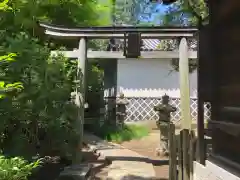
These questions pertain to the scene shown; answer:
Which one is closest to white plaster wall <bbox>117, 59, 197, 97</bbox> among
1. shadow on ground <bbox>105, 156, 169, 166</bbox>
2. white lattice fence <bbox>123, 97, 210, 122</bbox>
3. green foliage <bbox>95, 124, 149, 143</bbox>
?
white lattice fence <bbox>123, 97, 210, 122</bbox>

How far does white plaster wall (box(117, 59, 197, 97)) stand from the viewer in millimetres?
18047

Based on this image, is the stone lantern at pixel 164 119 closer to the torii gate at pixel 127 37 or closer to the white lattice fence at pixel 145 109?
the torii gate at pixel 127 37

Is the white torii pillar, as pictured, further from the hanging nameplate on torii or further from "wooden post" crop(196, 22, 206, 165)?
"wooden post" crop(196, 22, 206, 165)

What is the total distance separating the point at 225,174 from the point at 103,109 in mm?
13073

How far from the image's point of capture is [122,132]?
14.2 metres

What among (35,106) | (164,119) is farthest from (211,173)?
(164,119)

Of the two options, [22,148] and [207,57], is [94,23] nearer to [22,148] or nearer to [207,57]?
[22,148]

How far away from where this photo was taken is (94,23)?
11086mm

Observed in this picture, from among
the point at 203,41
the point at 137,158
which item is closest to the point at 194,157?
the point at 203,41

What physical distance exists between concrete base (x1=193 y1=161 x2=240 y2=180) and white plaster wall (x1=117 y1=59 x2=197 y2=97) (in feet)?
42.2

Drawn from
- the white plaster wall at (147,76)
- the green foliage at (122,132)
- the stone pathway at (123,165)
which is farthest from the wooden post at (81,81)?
the white plaster wall at (147,76)

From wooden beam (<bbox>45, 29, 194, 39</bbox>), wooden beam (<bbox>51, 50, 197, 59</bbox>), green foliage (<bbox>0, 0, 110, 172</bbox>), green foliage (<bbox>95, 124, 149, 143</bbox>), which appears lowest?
green foliage (<bbox>95, 124, 149, 143</bbox>)

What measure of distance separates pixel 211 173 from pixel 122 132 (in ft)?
32.1

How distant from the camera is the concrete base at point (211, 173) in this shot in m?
3.90
